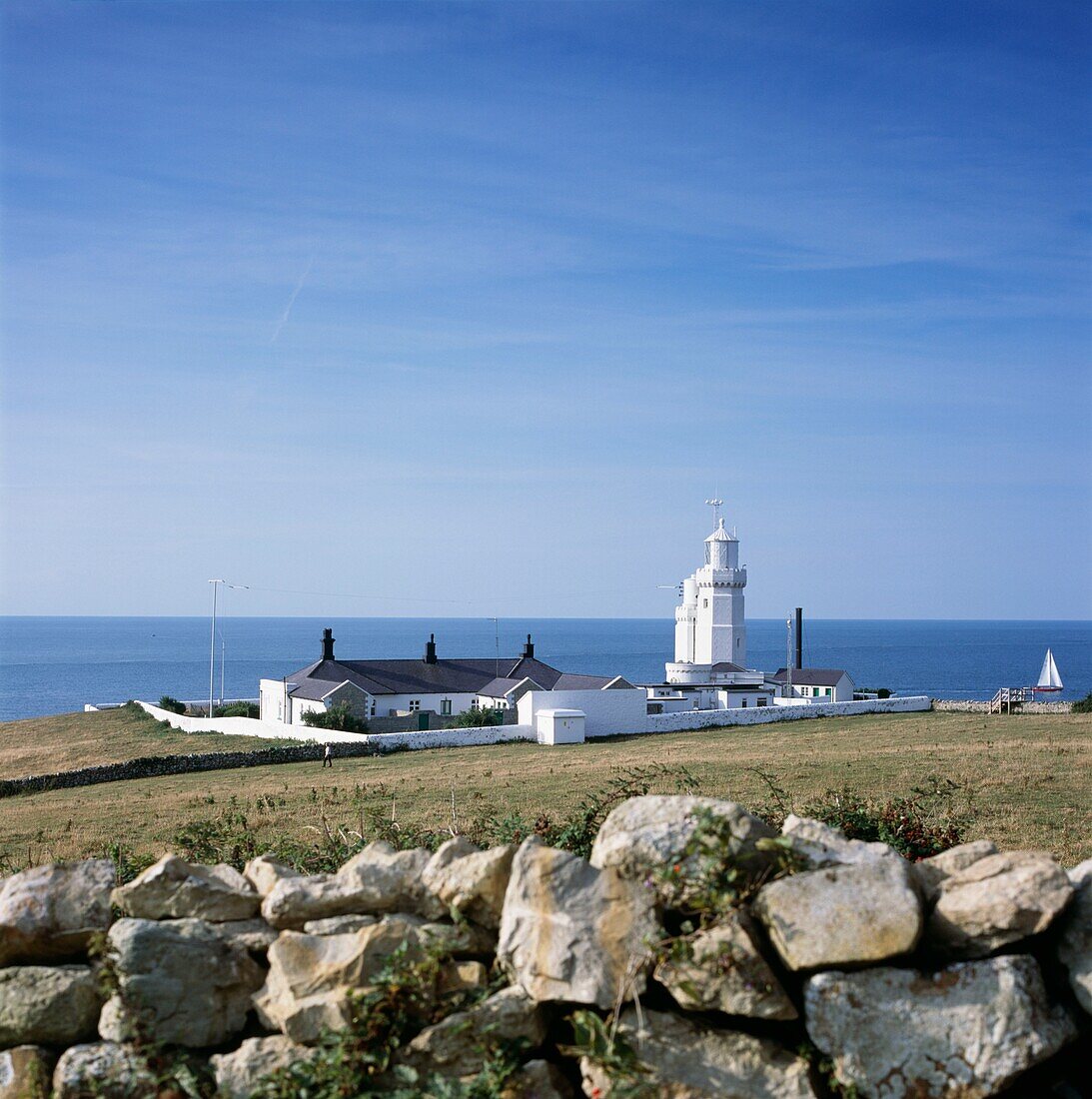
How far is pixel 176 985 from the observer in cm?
580

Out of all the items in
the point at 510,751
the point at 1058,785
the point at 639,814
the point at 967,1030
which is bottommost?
the point at 510,751

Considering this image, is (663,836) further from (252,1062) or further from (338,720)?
(338,720)

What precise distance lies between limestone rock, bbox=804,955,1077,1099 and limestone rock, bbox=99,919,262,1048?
3.05 meters

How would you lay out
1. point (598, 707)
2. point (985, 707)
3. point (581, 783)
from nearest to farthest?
point (581, 783)
point (598, 707)
point (985, 707)

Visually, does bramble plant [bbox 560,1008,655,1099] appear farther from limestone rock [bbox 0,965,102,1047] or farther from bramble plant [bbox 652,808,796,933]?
limestone rock [bbox 0,965,102,1047]

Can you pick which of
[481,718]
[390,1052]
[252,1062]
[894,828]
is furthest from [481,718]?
[390,1052]

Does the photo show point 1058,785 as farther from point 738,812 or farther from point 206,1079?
point 206,1079

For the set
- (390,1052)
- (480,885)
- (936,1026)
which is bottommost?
(390,1052)

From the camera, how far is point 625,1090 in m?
5.11

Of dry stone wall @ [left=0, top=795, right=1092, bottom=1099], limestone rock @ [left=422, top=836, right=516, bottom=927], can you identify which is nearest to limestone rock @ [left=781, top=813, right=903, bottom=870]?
dry stone wall @ [left=0, top=795, right=1092, bottom=1099]

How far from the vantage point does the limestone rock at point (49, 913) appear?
6.10 meters

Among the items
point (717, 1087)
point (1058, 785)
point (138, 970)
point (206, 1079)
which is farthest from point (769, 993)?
point (1058, 785)

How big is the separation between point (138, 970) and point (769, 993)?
3290 mm

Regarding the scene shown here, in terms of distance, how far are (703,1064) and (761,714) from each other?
5264cm
